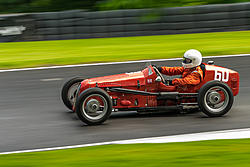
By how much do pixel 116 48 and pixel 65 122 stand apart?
21.7ft

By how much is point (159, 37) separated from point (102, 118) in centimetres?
846

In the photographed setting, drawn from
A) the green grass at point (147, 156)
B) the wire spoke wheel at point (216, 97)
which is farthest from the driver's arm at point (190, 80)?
the green grass at point (147, 156)

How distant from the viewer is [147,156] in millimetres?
5730

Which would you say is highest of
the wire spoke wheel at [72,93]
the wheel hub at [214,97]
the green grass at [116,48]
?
the green grass at [116,48]

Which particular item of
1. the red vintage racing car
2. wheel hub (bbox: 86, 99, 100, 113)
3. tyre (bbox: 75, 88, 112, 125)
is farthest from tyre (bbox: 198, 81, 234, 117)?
wheel hub (bbox: 86, 99, 100, 113)

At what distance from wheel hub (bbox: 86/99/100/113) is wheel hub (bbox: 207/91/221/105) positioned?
177 centimetres

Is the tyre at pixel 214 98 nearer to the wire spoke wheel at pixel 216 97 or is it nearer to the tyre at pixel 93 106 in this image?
the wire spoke wheel at pixel 216 97

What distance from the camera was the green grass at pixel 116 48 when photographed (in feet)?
41.8

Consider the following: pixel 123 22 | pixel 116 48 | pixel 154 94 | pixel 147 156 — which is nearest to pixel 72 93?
pixel 154 94

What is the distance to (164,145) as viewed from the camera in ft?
20.5

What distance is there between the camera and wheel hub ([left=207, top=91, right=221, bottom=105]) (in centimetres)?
763

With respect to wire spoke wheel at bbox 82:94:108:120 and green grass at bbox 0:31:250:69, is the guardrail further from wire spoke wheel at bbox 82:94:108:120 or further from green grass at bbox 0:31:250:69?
wire spoke wheel at bbox 82:94:108:120

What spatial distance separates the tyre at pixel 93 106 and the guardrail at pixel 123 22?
26.7 ft

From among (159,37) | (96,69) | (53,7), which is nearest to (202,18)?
(159,37)
